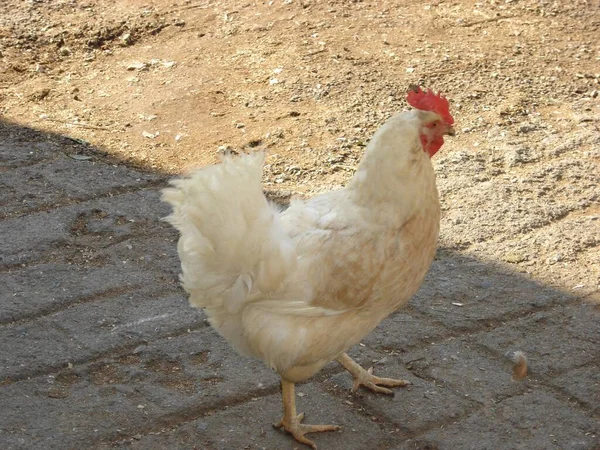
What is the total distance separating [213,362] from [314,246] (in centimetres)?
100

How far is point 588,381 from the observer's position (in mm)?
4117

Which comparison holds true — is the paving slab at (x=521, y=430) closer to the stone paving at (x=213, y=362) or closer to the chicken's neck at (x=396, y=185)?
the stone paving at (x=213, y=362)

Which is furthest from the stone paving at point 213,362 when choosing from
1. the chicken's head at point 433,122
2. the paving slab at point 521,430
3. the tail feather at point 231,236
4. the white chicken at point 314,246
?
the chicken's head at point 433,122

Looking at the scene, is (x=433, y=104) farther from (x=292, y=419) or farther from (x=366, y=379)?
(x=292, y=419)

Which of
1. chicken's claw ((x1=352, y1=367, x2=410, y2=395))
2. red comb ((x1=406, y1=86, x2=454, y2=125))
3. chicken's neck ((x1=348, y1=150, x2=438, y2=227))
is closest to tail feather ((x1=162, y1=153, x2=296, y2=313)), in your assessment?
chicken's neck ((x1=348, y1=150, x2=438, y2=227))

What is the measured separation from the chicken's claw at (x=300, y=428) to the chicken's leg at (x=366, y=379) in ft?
0.99

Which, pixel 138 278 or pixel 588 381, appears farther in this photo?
pixel 138 278

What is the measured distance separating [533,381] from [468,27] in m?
4.33

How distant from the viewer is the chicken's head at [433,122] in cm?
357

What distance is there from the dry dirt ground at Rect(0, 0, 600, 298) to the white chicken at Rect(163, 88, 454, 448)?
1.61 metres

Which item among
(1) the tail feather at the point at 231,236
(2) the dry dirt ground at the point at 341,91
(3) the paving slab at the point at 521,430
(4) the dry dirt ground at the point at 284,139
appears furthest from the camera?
(2) the dry dirt ground at the point at 341,91

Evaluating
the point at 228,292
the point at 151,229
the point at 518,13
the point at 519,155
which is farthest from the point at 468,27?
the point at 228,292

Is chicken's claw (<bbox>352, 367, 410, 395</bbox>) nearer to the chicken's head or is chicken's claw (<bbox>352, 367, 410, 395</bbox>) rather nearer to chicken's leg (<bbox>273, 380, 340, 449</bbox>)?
chicken's leg (<bbox>273, 380, 340, 449</bbox>)

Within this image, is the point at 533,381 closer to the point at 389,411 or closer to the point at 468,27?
the point at 389,411
